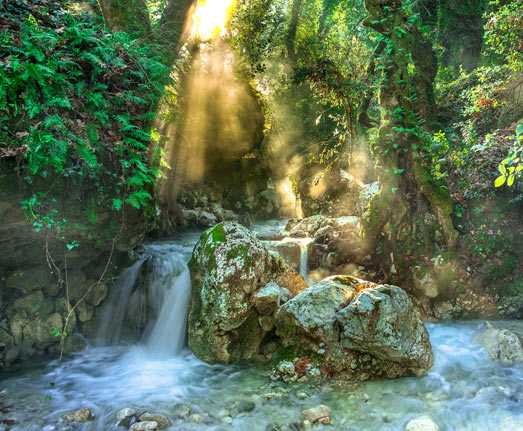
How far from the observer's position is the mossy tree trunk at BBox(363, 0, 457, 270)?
798cm

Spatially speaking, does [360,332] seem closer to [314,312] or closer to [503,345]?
[314,312]

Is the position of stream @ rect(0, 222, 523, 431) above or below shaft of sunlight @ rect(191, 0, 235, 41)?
below

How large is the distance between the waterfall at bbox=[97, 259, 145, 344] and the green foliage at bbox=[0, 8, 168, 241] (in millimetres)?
2265

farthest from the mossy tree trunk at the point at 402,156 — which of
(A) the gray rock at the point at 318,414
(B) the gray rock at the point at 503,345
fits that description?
(A) the gray rock at the point at 318,414

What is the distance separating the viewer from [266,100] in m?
14.3

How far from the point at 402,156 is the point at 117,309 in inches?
264

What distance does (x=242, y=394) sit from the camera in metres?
5.35

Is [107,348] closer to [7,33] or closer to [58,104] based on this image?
[58,104]

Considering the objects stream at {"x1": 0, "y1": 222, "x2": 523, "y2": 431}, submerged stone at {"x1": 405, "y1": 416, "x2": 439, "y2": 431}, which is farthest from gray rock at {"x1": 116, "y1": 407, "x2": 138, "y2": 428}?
submerged stone at {"x1": 405, "y1": 416, "x2": 439, "y2": 431}

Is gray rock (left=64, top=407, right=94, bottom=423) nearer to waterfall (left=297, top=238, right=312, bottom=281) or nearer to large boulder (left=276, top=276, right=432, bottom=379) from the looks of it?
large boulder (left=276, top=276, right=432, bottom=379)

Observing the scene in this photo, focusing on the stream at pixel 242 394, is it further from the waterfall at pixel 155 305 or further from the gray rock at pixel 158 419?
the waterfall at pixel 155 305

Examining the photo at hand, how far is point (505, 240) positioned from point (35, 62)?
912 cm

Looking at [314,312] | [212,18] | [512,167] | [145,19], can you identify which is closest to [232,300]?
[314,312]

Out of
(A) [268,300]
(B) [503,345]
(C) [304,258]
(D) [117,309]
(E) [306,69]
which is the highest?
(E) [306,69]
